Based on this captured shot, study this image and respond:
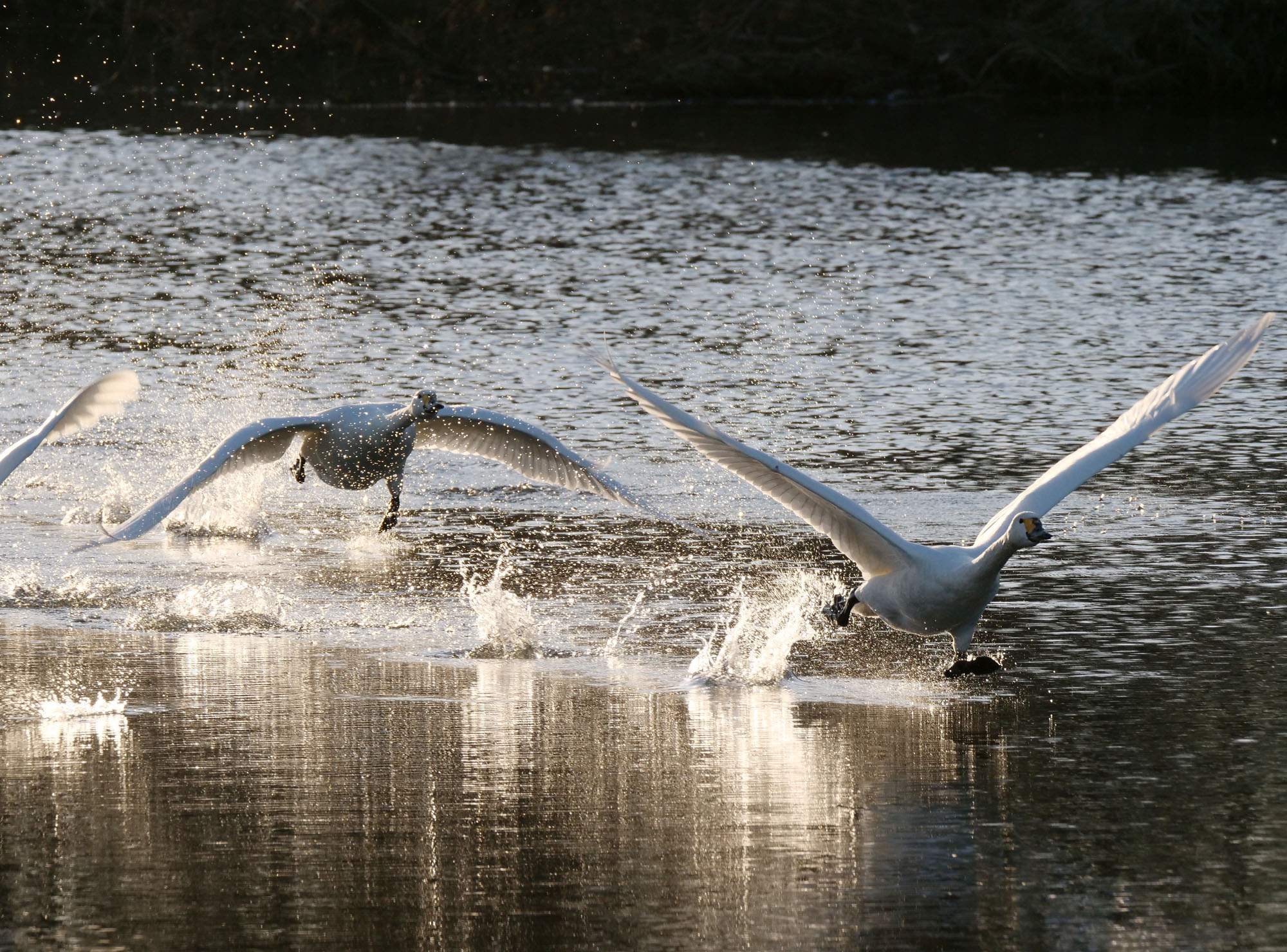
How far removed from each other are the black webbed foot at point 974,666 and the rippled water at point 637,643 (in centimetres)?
11

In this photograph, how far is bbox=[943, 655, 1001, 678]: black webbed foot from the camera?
356 inches

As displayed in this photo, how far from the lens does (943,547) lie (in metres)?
9.23

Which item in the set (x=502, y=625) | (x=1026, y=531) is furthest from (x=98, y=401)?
(x=1026, y=531)

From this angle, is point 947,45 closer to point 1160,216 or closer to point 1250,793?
point 1160,216

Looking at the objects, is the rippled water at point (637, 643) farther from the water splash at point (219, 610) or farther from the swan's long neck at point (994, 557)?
the swan's long neck at point (994, 557)

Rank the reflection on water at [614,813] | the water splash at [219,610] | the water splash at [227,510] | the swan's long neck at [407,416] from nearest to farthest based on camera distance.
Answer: the reflection on water at [614,813], the water splash at [219,610], the swan's long neck at [407,416], the water splash at [227,510]

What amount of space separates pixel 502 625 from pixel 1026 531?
98.4 inches

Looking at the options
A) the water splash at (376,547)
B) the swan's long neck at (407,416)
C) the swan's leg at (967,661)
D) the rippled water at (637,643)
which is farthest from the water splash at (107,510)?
the swan's leg at (967,661)

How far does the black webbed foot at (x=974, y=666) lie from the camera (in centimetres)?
905

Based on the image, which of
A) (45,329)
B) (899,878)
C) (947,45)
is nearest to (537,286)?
(45,329)

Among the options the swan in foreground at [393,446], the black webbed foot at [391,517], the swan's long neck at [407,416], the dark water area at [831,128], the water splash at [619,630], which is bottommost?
the water splash at [619,630]

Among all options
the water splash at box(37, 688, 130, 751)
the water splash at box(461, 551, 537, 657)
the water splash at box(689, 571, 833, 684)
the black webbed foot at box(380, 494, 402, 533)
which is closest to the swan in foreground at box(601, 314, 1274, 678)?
the water splash at box(689, 571, 833, 684)

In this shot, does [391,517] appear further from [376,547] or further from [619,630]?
[619,630]

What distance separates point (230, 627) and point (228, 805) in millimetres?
2842
